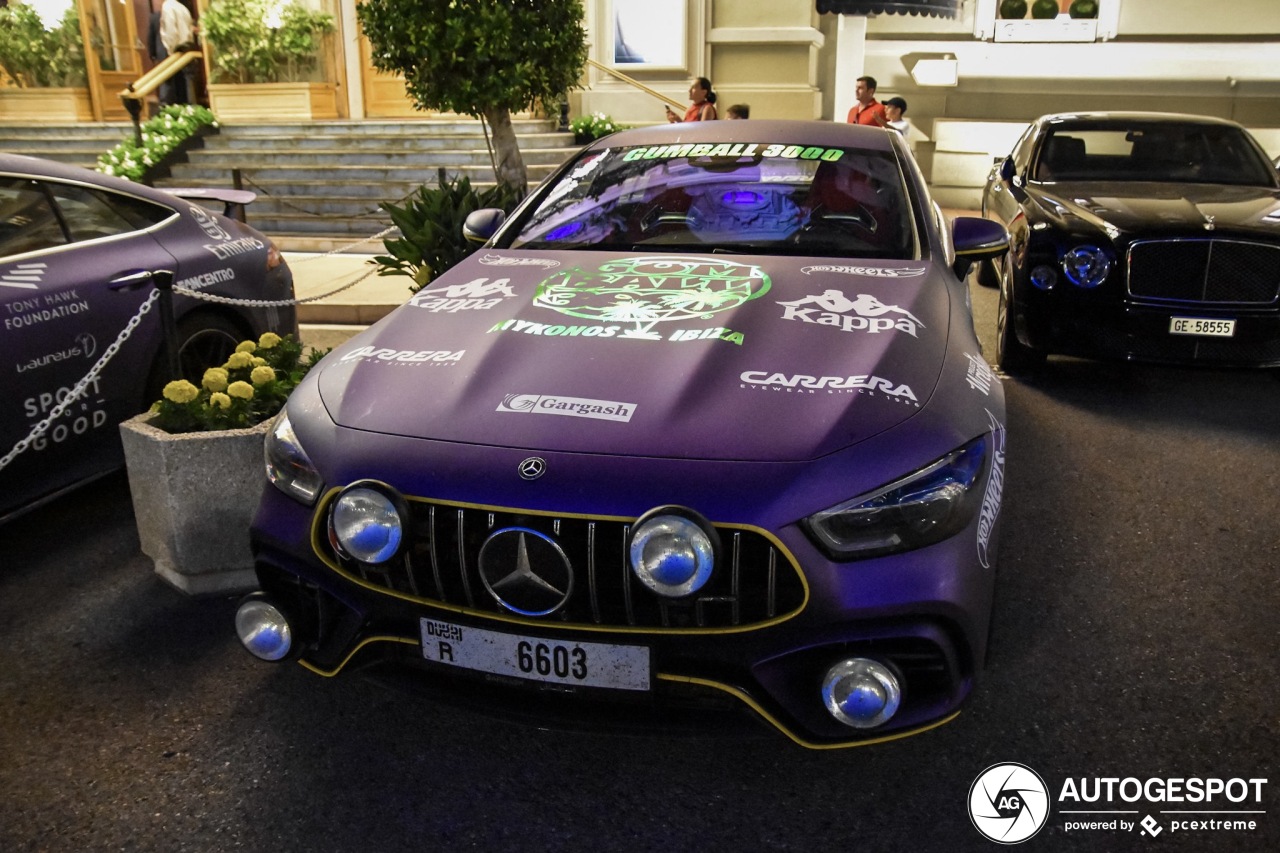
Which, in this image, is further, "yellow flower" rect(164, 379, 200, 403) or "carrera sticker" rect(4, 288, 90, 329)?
"carrera sticker" rect(4, 288, 90, 329)

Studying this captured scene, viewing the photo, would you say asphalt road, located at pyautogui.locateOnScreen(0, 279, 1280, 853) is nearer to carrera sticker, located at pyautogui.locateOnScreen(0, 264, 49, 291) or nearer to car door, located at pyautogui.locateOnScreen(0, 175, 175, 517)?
car door, located at pyautogui.locateOnScreen(0, 175, 175, 517)

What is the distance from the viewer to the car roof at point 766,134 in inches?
165

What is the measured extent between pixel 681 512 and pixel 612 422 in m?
0.36

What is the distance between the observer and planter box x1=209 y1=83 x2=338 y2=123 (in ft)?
50.0

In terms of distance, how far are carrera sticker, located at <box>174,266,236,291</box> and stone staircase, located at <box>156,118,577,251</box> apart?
7071 mm

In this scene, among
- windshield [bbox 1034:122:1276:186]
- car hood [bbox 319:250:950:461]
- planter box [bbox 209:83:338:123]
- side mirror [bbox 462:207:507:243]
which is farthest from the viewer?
planter box [bbox 209:83:338:123]

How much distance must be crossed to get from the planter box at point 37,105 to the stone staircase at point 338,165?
3.92 metres

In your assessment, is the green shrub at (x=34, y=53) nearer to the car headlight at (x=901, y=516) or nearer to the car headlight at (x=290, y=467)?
the car headlight at (x=290, y=467)

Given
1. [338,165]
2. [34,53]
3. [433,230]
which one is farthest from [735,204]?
[34,53]

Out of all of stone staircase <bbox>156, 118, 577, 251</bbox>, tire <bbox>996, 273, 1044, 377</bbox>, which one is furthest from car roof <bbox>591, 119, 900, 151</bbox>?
stone staircase <bbox>156, 118, 577, 251</bbox>

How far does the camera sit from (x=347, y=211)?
1266cm

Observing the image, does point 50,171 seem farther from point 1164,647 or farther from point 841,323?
point 1164,647

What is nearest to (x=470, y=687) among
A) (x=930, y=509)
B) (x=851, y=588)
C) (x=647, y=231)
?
(x=851, y=588)

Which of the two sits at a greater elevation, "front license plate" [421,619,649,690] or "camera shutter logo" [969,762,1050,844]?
"front license plate" [421,619,649,690]
